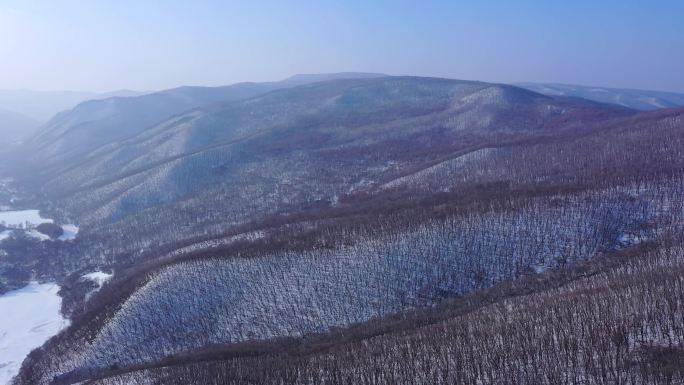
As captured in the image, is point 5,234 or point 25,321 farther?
point 5,234

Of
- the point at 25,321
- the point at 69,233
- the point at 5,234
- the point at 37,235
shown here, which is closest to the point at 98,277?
the point at 25,321

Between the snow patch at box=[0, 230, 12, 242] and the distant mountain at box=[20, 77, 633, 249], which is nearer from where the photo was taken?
the snow patch at box=[0, 230, 12, 242]

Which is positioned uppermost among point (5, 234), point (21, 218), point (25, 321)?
point (5, 234)

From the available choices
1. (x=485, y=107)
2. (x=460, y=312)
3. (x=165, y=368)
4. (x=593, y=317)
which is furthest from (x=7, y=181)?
(x=593, y=317)

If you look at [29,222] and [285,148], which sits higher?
[285,148]

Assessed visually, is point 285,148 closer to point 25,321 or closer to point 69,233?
point 69,233

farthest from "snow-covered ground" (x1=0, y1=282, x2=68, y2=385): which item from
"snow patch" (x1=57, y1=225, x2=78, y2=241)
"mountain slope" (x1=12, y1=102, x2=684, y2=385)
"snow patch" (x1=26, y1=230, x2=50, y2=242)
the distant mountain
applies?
"snow patch" (x1=26, y1=230, x2=50, y2=242)

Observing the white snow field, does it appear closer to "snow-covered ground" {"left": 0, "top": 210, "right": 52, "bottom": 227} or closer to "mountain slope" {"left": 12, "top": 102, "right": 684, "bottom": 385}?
"mountain slope" {"left": 12, "top": 102, "right": 684, "bottom": 385}

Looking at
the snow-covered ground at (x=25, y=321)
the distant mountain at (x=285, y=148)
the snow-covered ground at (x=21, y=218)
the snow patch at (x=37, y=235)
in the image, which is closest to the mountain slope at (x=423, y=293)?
the snow-covered ground at (x=25, y=321)

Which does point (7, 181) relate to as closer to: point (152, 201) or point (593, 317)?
point (152, 201)
